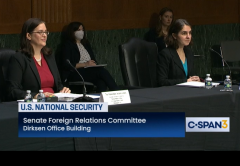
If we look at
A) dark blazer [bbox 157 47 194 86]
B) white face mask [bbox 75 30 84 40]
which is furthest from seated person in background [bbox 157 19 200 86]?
white face mask [bbox 75 30 84 40]

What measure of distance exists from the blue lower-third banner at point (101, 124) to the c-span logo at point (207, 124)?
0.27 m

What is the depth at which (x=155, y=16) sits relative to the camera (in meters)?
7.90

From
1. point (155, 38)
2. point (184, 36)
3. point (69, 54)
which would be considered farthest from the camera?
point (155, 38)

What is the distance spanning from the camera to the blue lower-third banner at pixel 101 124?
10.3 feet

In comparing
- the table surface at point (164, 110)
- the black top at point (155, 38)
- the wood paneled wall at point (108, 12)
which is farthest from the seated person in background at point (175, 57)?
the black top at point (155, 38)

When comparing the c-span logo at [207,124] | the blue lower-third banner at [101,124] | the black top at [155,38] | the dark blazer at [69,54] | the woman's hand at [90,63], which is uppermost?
the black top at [155,38]

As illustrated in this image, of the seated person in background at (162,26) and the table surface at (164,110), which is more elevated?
the seated person in background at (162,26)

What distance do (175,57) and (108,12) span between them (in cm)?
249

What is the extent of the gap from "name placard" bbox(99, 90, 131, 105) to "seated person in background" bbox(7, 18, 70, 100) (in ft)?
2.76

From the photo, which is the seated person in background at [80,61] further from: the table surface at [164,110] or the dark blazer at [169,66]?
the table surface at [164,110]

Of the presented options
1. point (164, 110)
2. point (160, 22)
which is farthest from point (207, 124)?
point (160, 22)

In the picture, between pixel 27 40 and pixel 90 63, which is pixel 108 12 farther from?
pixel 27 40

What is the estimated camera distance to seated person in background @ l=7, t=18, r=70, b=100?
4379 mm

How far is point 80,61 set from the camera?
6.83 meters
